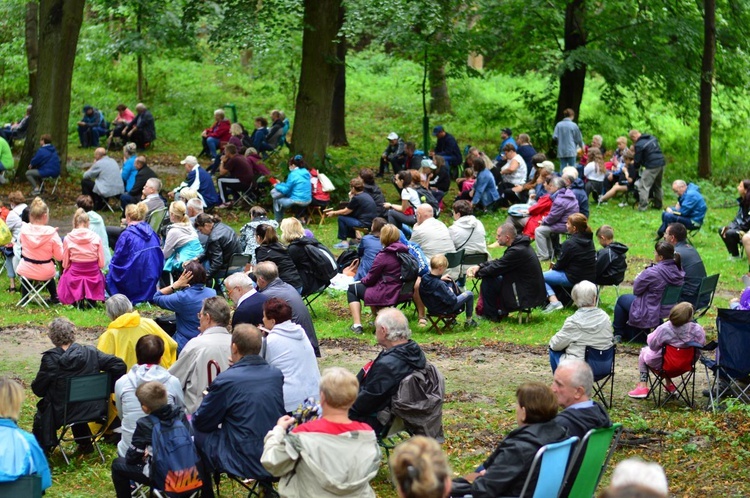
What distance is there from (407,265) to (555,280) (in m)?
2.12

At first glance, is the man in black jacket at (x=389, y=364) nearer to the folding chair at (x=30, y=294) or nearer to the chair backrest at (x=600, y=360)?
the chair backrest at (x=600, y=360)

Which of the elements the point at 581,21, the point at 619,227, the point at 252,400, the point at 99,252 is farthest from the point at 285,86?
the point at 252,400

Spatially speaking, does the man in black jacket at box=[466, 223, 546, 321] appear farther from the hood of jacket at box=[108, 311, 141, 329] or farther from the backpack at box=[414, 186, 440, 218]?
the hood of jacket at box=[108, 311, 141, 329]

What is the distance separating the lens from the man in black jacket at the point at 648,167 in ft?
64.4

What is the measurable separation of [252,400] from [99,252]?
22.6ft

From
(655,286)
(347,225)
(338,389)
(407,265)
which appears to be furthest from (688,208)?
(338,389)

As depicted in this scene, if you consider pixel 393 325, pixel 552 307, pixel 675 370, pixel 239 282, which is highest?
pixel 393 325

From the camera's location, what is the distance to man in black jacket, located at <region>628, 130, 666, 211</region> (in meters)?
19.6

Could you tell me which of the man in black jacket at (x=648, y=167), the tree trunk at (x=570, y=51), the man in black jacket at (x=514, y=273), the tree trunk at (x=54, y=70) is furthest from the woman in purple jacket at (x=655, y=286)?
the tree trunk at (x=54, y=70)

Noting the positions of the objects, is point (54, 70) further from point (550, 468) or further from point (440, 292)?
point (550, 468)

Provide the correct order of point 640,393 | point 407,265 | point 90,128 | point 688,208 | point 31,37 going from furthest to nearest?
point 90,128 < point 31,37 < point 688,208 < point 407,265 < point 640,393

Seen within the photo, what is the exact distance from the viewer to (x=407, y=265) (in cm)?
1152

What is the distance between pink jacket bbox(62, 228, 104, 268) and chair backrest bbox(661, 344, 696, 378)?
275 inches

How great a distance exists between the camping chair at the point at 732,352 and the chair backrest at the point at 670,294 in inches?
71.8
